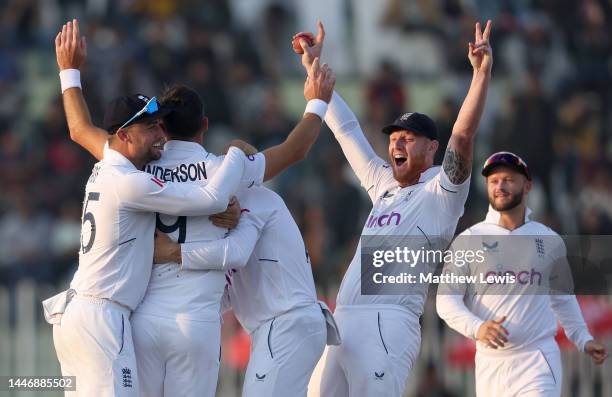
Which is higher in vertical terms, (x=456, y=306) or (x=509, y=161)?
(x=509, y=161)

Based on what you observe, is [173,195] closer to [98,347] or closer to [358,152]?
[98,347]

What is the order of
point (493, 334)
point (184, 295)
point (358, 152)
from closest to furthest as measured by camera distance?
point (184, 295) < point (493, 334) < point (358, 152)

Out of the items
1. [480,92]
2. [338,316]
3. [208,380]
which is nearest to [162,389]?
[208,380]

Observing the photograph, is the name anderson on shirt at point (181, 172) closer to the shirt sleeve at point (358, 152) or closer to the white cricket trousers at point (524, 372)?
the shirt sleeve at point (358, 152)

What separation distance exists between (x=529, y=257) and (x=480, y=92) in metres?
2.10

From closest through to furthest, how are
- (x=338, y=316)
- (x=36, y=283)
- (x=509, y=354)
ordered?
(x=338, y=316)
(x=509, y=354)
(x=36, y=283)

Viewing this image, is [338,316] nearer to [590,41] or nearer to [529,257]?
[529,257]

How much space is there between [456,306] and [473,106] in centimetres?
202

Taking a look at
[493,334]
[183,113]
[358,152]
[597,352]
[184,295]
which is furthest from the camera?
[597,352]

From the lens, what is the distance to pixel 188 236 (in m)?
8.20

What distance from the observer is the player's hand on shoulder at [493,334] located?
9.20 m

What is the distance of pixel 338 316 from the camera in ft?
29.0

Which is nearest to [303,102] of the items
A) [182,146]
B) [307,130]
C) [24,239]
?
[24,239]

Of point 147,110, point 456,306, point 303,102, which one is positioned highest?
point 303,102
